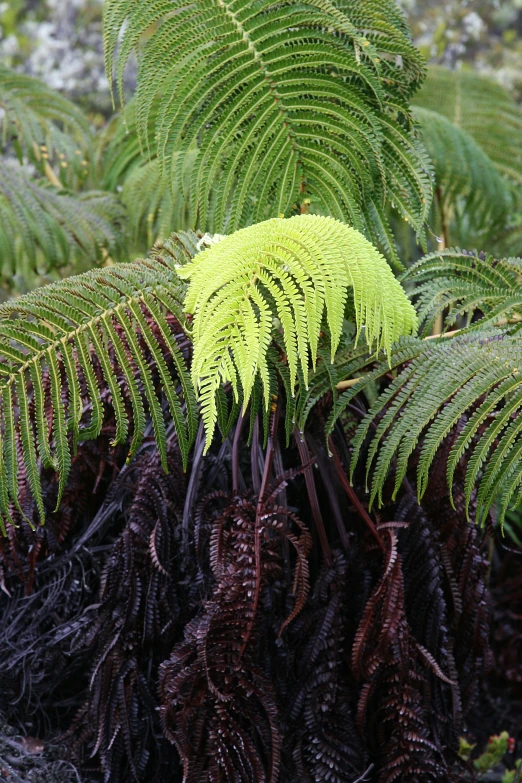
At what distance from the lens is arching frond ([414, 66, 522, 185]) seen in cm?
232

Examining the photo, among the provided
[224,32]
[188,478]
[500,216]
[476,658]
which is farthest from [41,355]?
[500,216]

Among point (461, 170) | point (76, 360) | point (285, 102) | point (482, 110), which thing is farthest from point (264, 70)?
point (482, 110)

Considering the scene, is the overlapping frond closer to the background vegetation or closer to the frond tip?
the background vegetation

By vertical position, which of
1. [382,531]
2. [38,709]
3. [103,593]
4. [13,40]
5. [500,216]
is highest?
[13,40]

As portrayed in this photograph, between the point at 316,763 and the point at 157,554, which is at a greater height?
the point at 157,554

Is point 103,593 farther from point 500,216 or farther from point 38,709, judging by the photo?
point 500,216

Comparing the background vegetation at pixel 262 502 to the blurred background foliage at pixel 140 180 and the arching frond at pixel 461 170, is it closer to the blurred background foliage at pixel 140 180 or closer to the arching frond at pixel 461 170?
the blurred background foliage at pixel 140 180

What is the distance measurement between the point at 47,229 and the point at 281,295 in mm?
1058

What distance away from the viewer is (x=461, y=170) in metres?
1.98

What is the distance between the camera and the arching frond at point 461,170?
1.95m

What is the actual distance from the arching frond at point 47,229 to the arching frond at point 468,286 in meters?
0.91

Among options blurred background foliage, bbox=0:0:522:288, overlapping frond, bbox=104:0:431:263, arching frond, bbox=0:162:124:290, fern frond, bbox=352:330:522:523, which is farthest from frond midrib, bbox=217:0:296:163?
arching frond, bbox=0:162:124:290

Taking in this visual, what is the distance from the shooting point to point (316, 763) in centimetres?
106

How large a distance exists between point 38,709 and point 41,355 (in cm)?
61
